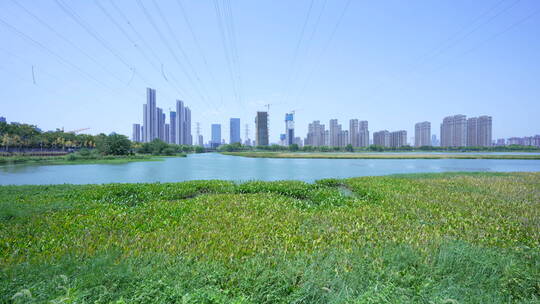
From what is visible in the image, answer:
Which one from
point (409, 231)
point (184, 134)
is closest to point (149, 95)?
point (184, 134)

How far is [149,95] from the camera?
276 ft

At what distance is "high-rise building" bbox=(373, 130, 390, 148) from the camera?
4628 inches

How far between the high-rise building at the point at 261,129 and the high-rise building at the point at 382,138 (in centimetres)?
6498

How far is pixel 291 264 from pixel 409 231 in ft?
11.1

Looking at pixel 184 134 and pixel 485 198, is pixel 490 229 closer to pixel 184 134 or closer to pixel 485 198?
pixel 485 198

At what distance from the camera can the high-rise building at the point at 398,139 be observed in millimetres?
112419

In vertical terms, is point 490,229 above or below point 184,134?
below

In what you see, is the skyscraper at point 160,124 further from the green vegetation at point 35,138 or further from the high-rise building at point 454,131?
the high-rise building at point 454,131

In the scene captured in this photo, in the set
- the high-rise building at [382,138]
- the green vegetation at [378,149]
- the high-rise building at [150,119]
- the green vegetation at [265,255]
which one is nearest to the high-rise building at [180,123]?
the high-rise building at [150,119]

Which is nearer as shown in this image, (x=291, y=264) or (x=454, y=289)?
(x=454, y=289)

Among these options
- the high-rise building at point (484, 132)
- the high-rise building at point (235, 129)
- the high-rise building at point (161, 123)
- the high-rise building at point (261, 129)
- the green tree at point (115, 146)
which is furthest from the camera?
the high-rise building at point (235, 129)

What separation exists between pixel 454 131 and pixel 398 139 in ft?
78.1

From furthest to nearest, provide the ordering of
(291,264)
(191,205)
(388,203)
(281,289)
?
(388,203) < (191,205) < (291,264) < (281,289)

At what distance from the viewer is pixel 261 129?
93.6m
